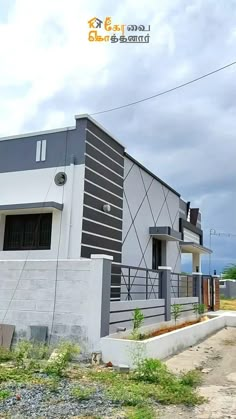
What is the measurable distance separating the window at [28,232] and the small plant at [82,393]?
5289 millimetres

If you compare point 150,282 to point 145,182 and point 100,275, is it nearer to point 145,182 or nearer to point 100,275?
point 145,182

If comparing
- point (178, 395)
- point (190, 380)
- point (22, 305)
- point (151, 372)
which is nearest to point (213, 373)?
point (190, 380)

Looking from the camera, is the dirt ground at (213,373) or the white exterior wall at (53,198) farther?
the white exterior wall at (53,198)

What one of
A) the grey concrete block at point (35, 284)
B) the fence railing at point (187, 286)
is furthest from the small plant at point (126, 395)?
the fence railing at point (187, 286)

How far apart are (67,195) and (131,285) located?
3.83 meters

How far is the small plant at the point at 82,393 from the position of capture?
16.6 ft

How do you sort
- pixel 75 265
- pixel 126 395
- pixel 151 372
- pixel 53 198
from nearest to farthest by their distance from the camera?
pixel 126 395, pixel 151 372, pixel 75 265, pixel 53 198

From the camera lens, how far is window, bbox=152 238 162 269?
49.6ft

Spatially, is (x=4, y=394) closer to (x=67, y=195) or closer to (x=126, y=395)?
(x=126, y=395)

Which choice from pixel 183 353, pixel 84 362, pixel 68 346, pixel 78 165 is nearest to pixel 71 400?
pixel 68 346

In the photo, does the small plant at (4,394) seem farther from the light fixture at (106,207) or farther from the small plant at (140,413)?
the light fixture at (106,207)

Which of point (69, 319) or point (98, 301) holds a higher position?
point (98, 301)

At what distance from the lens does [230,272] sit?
47094 millimetres

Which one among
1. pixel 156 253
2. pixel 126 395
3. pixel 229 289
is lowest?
pixel 126 395
